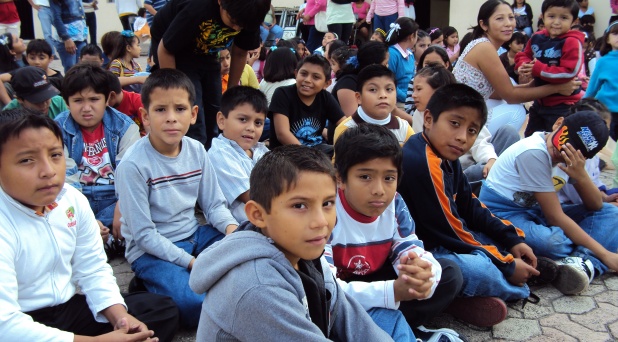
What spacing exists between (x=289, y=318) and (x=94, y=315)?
1.00m

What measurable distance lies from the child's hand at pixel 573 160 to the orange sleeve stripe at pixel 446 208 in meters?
0.71

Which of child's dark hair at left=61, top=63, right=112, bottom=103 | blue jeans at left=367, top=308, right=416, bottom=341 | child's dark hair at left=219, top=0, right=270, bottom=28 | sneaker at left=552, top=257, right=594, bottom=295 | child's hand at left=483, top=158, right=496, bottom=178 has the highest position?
child's dark hair at left=219, top=0, right=270, bottom=28

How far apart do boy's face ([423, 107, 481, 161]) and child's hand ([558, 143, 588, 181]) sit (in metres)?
0.60

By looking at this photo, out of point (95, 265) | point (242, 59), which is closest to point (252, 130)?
point (242, 59)

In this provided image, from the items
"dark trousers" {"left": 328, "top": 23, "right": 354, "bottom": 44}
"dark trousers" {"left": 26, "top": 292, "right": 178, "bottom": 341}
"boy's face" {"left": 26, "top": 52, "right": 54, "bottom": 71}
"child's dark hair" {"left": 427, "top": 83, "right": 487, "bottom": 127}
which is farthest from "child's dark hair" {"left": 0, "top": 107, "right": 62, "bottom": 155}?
"dark trousers" {"left": 328, "top": 23, "right": 354, "bottom": 44}

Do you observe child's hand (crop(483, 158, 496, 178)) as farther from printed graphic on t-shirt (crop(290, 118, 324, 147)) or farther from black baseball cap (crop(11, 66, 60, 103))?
black baseball cap (crop(11, 66, 60, 103))

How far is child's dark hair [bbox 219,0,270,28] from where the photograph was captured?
3.03m

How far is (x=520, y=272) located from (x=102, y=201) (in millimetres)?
2339

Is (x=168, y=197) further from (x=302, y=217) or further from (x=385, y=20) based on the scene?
(x=385, y=20)

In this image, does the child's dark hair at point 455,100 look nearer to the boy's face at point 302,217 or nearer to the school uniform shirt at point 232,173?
the school uniform shirt at point 232,173

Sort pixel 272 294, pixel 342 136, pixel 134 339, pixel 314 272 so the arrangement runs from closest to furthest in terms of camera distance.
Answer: pixel 272 294
pixel 314 272
pixel 134 339
pixel 342 136

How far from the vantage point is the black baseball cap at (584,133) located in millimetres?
2762

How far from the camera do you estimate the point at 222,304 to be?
136cm

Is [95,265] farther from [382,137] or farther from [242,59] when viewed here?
[242,59]
